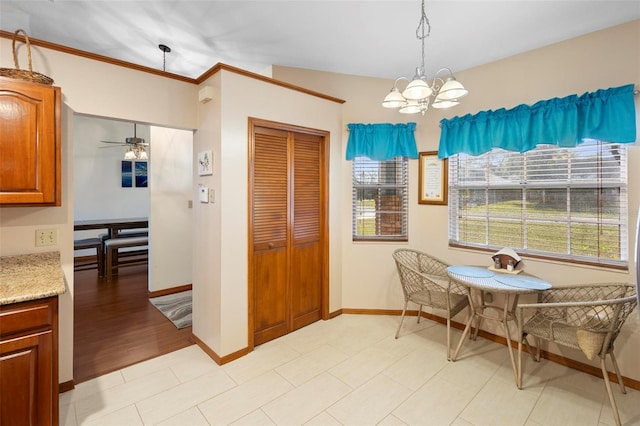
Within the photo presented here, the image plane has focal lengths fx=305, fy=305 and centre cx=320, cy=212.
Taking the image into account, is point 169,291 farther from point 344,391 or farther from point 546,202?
point 546,202

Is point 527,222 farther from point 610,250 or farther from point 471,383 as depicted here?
point 471,383

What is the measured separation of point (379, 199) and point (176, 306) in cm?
283

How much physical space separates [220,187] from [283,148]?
2.55 feet

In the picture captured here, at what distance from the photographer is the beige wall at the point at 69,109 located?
2037 millimetres

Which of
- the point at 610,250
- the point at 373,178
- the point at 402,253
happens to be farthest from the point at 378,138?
the point at 610,250

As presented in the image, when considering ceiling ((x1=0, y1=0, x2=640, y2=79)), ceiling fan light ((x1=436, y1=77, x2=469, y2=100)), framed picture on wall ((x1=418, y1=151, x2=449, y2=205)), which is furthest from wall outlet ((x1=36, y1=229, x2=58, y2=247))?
framed picture on wall ((x1=418, y1=151, x2=449, y2=205))

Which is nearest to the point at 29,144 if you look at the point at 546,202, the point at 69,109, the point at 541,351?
the point at 69,109

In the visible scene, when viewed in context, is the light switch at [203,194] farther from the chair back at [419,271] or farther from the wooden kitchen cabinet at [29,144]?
the chair back at [419,271]

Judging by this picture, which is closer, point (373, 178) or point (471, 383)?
point (471, 383)

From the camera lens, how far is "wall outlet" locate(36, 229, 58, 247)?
210 centimetres

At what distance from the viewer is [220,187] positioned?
2.51 metres

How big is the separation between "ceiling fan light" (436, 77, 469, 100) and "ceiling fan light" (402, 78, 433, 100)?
111mm

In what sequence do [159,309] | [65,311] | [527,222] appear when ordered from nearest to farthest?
[65,311] < [527,222] < [159,309]

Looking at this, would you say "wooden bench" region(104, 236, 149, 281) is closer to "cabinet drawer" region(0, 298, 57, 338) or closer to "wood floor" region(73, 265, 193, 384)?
"wood floor" region(73, 265, 193, 384)
